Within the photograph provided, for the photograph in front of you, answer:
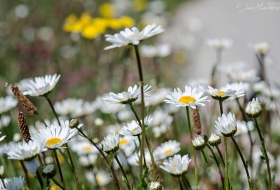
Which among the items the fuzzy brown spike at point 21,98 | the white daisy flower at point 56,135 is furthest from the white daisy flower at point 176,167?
the fuzzy brown spike at point 21,98

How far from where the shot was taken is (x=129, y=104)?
1.23 m

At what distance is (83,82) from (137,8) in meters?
2.66

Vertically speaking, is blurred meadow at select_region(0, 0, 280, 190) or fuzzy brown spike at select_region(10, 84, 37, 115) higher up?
fuzzy brown spike at select_region(10, 84, 37, 115)

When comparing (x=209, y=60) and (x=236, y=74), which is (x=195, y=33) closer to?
(x=209, y=60)

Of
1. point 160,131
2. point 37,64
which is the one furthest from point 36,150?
point 37,64

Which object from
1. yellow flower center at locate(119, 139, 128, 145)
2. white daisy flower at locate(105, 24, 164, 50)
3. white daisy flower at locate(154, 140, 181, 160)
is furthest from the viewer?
yellow flower center at locate(119, 139, 128, 145)

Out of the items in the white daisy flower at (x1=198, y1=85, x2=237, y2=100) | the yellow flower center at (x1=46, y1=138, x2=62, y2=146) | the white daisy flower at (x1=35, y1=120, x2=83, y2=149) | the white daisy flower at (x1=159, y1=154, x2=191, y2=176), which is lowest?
the white daisy flower at (x1=159, y1=154, x2=191, y2=176)

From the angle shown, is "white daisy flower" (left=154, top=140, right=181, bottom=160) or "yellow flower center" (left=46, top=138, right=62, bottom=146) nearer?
"yellow flower center" (left=46, top=138, right=62, bottom=146)

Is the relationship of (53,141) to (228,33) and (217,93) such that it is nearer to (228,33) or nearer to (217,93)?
(217,93)

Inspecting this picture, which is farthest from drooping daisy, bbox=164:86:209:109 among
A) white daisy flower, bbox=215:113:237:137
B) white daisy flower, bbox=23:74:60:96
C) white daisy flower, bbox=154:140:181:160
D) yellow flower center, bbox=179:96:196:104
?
white daisy flower, bbox=23:74:60:96

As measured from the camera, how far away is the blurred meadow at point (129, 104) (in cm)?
121

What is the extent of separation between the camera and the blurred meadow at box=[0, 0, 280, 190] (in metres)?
1.21

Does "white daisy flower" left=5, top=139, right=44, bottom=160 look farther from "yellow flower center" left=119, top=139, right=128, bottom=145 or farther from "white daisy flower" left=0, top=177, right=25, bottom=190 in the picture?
"yellow flower center" left=119, top=139, right=128, bottom=145

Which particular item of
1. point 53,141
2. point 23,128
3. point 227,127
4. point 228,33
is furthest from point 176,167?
point 228,33
